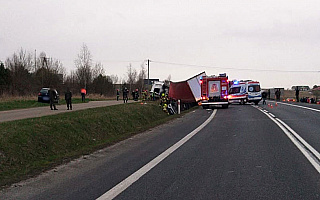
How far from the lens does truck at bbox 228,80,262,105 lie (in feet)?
140

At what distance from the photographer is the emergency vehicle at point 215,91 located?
33656 millimetres

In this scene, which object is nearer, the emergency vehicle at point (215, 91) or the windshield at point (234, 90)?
Answer: the emergency vehicle at point (215, 91)

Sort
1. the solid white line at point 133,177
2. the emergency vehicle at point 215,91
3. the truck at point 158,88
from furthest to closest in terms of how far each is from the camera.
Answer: the truck at point 158,88
the emergency vehicle at point 215,91
the solid white line at point 133,177

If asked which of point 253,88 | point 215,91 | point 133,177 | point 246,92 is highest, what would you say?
point 253,88

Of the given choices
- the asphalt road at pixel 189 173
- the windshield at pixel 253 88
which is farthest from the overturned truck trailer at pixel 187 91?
the asphalt road at pixel 189 173

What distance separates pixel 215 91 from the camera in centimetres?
3375

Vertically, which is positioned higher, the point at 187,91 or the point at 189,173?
the point at 187,91

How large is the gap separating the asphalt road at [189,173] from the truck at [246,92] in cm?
3144

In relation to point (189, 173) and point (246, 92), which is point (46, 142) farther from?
point (246, 92)

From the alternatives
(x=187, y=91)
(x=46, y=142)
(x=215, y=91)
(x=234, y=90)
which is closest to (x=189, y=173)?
(x=46, y=142)

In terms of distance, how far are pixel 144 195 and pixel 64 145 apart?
684 centimetres

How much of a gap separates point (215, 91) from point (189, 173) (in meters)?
26.7

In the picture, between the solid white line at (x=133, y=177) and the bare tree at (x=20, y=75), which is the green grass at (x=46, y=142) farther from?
the bare tree at (x=20, y=75)

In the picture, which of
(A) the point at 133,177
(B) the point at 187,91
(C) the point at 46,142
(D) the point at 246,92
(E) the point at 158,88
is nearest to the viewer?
(A) the point at 133,177
